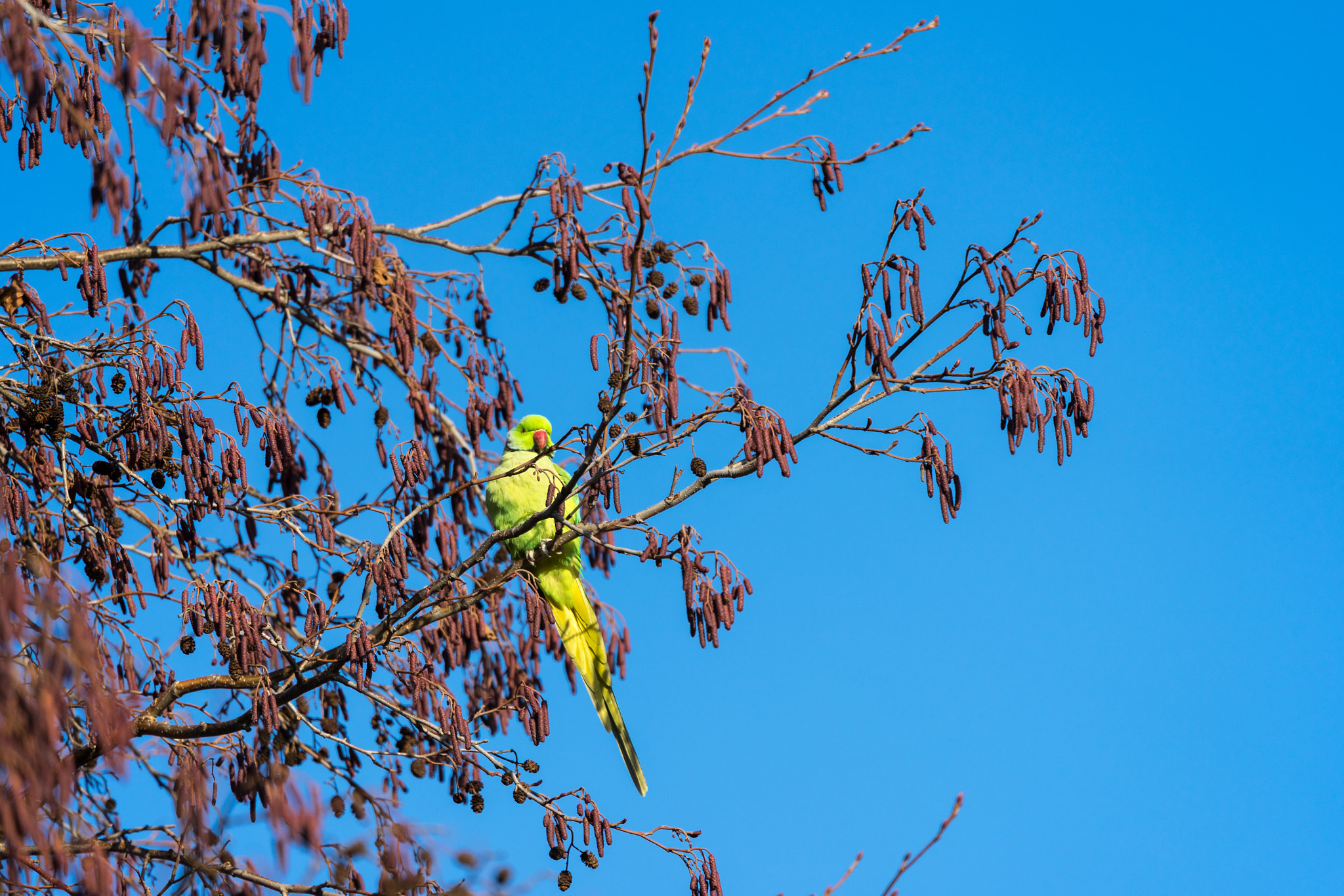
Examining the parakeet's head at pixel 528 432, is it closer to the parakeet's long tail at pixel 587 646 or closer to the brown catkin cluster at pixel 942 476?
the parakeet's long tail at pixel 587 646

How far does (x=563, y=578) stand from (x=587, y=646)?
392 millimetres

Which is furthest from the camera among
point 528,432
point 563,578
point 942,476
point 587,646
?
point 528,432

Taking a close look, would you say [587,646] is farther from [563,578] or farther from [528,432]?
[528,432]

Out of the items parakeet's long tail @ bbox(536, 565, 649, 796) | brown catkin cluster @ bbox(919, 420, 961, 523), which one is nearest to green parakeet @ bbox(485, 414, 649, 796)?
parakeet's long tail @ bbox(536, 565, 649, 796)

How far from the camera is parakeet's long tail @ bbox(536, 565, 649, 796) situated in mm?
4855

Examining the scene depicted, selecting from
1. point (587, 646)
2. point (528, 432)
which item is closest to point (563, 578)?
point (587, 646)

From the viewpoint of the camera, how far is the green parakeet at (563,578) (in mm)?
4961

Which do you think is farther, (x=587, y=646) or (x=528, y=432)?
(x=528, y=432)

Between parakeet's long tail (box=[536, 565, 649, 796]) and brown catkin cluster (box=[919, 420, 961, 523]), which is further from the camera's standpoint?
parakeet's long tail (box=[536, 565, 649, 796])

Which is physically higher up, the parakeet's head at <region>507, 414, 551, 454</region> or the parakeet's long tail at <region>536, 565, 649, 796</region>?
the parakeet's head at <region>507, 414, 551, 454</region>

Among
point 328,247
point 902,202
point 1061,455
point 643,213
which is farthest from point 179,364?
point 1061,455

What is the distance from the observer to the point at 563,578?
558cm

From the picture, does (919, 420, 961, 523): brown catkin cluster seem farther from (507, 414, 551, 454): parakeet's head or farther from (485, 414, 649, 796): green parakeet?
(507, 414, 551, 454): parakeet's head

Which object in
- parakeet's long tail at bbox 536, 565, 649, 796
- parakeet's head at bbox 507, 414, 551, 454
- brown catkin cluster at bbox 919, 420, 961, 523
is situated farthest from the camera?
parakeet's head at bbox 507, 414, 551, 454
